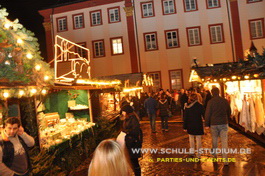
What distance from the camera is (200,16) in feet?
69.1

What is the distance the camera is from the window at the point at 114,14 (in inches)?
875

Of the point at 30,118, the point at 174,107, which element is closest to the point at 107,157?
the point at 30,118

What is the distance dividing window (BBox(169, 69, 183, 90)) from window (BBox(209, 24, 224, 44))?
4.11 meters

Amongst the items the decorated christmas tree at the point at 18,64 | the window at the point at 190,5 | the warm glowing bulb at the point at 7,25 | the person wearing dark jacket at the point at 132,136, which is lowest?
the person wearing dark jacket at the point at 132,136

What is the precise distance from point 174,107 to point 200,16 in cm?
854

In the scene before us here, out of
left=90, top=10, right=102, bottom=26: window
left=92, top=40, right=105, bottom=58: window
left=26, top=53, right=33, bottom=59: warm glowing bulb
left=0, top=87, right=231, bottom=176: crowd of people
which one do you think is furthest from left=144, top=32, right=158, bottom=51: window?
left=26, top=53, right=33, bottom=59: warm glowing bulb

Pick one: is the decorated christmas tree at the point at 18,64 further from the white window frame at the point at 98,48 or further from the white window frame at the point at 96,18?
the white window frame at the point at 96,18

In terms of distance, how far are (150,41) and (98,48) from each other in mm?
5028

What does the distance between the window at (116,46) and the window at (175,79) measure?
5.12m

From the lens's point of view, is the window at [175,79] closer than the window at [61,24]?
Yes

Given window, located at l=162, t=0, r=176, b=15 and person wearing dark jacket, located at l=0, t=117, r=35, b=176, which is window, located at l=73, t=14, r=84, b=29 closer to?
window, located at l=162, t=0, r=176, b=15

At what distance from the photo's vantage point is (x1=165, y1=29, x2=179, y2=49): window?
70.4 feet

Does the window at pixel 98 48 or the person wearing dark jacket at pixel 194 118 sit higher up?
the window at pixel 98 48

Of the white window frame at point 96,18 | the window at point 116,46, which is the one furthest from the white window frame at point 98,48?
the white window frame at point 96,18
